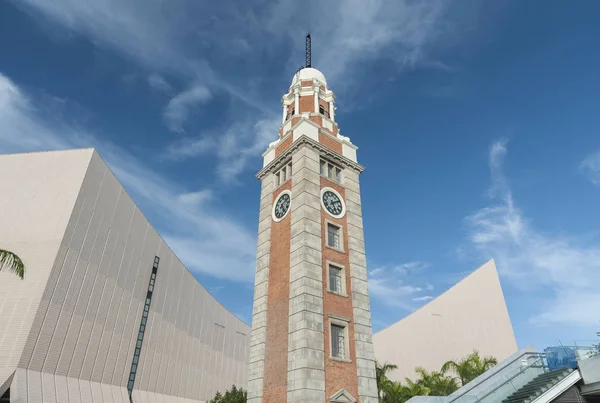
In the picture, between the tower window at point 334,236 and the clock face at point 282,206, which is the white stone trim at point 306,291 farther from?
the tower window at point 334,236

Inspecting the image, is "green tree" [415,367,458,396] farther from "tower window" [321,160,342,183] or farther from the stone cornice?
the stone cornice

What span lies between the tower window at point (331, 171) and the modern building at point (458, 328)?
3124 cm

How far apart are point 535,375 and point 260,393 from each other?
12130 mm

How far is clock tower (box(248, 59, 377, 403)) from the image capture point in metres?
19.3

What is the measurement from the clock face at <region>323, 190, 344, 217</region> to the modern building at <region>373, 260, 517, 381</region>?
103ft

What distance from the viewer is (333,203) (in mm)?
24875

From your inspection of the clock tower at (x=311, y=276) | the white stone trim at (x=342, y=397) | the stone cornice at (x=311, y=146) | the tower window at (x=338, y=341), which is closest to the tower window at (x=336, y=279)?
the clock tower at (x=311, y=276)

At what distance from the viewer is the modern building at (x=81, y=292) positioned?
28578 mm

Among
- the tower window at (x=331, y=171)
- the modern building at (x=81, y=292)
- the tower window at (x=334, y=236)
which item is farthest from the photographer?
the modern building at (x=81, y=292)

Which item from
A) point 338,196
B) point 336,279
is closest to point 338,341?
point 336,279

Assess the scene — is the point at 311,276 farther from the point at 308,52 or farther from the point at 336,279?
the point at 308,52

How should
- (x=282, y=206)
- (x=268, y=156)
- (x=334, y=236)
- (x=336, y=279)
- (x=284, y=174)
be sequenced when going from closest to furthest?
(x=336, y=279)
(x=334, y=236)
(x=282, y=206)
(x=284, y=174)
(x=268, y=156)

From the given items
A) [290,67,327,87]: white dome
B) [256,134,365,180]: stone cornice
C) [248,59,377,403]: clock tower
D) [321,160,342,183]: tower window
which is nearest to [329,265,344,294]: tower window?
[248,59,377,403]: clock tower

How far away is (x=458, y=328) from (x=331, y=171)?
32796mm
